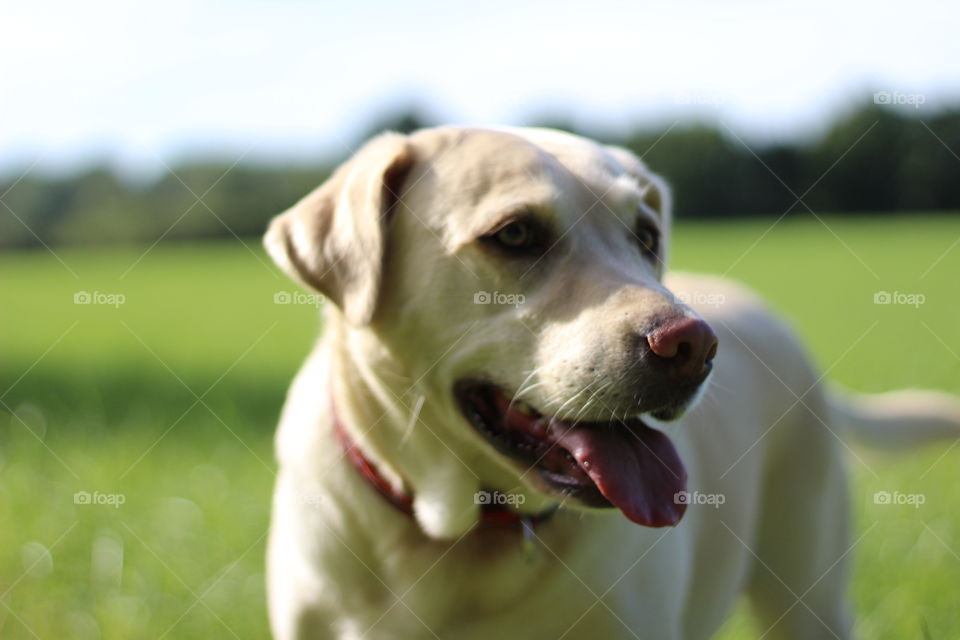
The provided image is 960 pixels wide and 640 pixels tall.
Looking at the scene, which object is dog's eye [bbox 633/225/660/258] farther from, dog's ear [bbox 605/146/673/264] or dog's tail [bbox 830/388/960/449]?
dog's tail [bbox 830/388/960/449]

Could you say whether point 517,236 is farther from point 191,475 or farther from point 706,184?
point 706,184

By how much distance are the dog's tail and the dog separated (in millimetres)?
1496

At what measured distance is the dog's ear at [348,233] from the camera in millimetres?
2703

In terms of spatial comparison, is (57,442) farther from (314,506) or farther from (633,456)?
(633,456)

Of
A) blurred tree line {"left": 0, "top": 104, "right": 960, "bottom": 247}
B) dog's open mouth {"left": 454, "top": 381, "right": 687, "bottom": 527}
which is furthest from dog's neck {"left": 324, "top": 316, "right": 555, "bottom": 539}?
blurred tree line {"left": 0, "top": 104, "right": 960, "bottom": 247}

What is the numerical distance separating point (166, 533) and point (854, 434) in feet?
11.0

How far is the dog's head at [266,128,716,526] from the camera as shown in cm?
245

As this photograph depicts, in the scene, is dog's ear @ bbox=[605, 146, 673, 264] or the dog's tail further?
the dog's tail

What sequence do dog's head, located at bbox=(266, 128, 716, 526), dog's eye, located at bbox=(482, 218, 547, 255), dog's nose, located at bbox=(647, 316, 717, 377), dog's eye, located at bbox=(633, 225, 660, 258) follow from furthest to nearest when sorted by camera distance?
dog's eye, located at bbox=(633, 225, 660, 258) < dog's eye, located at bbox=(482, 218, 547, 255) < dog's head, located at bbox=(266, 128, 716, 526) < dog's nose, located at bbox=(647, 316, 717, 377)

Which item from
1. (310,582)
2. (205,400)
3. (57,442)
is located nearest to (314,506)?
(310,582)

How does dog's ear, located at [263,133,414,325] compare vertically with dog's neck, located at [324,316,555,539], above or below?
above

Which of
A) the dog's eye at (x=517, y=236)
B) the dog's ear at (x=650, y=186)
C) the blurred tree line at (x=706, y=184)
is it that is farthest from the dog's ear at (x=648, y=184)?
the blurred tree line at (x=706, y=184)

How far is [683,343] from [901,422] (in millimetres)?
2334

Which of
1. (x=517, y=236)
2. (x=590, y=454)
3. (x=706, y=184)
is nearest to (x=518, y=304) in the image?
(x=517, y=236)
